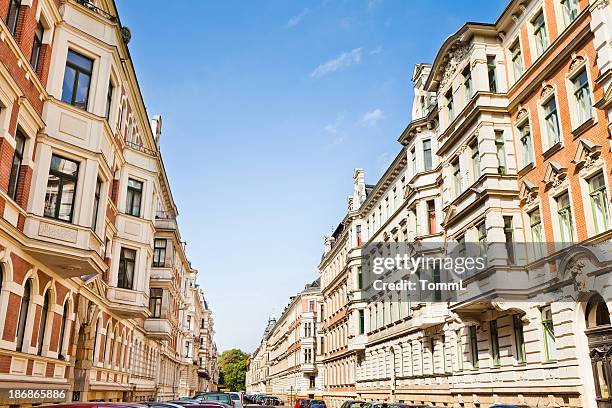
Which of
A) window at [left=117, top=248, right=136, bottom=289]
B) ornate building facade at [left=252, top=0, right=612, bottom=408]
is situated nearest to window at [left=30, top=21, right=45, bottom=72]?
window at [left=117, top=248, right=136, bottom=289]

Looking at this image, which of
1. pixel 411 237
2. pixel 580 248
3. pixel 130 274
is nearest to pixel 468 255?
pixel 580 248

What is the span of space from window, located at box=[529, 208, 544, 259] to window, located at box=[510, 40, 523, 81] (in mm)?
5840

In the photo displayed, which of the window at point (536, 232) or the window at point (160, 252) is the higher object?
the window at point (160, 252)

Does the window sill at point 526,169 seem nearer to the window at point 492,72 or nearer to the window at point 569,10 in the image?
the window at point 492,72

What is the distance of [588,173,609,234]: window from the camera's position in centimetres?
1727

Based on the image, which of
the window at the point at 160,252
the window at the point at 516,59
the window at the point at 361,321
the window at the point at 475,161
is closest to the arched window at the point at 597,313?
the window at the point at 475,161

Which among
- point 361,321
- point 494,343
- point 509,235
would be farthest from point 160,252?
point 509,235

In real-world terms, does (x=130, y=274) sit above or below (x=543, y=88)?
below

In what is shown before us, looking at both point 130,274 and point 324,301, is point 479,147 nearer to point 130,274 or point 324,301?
point 130,274

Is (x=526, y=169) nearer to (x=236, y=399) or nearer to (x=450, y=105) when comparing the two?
(x=450, y=105)

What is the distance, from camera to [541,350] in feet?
Answer: 64.8

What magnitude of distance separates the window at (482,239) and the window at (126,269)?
50.5 ft

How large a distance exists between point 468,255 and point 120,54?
15999mm

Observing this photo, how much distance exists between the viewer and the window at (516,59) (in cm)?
2314
